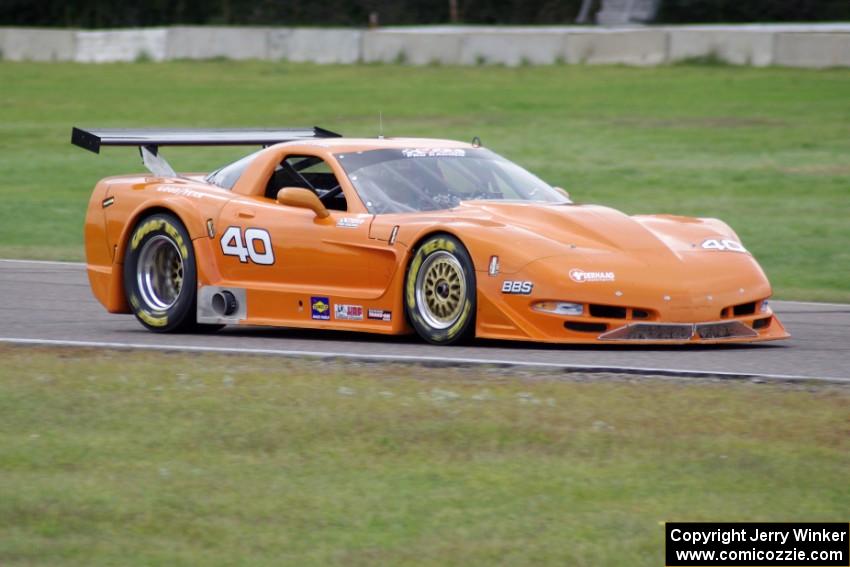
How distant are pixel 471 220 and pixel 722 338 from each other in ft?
5.00

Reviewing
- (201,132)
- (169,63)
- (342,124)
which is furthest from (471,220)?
(169,63)

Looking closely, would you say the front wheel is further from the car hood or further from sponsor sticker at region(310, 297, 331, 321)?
the car hood

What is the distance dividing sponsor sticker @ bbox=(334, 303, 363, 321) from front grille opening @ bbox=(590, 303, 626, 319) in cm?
144

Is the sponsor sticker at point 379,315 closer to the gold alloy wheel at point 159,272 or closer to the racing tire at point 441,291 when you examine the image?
the racing tire at point 441,291

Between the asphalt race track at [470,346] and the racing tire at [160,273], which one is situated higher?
the racing tire at [160,273]

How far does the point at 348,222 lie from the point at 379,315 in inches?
24.2

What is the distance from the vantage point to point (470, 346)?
8.56m

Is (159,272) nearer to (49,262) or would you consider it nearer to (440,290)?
(440,290)

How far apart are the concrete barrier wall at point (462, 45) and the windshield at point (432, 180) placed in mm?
16208

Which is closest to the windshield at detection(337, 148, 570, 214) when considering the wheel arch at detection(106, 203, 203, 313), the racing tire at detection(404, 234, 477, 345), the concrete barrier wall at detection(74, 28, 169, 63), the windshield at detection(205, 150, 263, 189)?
the racing tire at detection(404, 234, 477, 345)

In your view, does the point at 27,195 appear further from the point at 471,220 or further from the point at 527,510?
the point at 527,510

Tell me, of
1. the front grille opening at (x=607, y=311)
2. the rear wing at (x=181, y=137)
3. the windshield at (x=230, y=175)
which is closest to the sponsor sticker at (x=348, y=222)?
the windshield at (x=230, y=175)

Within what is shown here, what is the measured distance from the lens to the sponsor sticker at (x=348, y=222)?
354 inches

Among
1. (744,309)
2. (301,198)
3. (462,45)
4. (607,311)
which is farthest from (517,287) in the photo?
(462,45)
